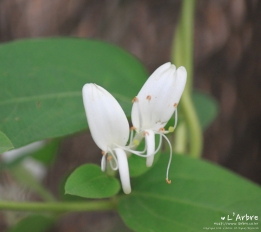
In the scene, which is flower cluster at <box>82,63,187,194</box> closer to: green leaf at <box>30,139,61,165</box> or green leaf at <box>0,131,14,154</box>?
green leaf at <box>0,131,14,154</box>

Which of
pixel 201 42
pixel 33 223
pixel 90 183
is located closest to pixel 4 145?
pixel 90 183

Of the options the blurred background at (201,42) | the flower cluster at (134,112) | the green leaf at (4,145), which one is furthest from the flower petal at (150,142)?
the blurred background at (201,42)

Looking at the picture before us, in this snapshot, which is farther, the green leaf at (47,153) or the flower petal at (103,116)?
the green leaf at (47,153)

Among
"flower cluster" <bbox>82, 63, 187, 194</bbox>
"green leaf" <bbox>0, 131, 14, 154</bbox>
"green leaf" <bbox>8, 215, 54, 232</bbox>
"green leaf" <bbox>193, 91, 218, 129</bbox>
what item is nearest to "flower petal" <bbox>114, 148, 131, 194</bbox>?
"flower cluster" <bbox>82, 63, 187, 194</bbox>

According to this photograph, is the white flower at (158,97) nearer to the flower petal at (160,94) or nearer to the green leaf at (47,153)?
the flower petal at (160,94)

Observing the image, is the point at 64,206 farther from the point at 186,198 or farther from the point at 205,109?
the point at 205,109

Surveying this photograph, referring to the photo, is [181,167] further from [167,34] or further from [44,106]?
[167,34]

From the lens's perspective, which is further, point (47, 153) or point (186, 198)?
point (47, 153)
